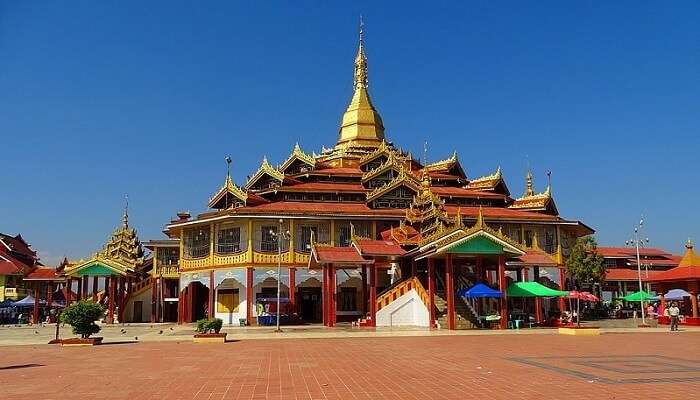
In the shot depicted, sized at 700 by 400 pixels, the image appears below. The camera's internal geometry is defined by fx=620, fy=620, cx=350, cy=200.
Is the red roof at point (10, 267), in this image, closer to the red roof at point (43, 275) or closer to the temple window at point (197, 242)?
the red roof at point (43, 275)

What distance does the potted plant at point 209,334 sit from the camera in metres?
22.5

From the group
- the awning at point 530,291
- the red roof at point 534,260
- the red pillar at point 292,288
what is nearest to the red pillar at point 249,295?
the red pillar at point 292,288

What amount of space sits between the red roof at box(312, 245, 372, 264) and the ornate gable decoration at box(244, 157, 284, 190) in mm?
9632

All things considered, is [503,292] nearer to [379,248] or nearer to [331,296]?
[379,248]

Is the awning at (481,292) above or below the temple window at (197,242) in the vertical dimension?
below

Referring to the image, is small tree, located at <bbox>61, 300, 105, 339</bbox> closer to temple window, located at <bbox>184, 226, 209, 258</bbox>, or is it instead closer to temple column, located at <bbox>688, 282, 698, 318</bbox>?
temple window, located at <bbox>184, 226, 209, 258</bbox>

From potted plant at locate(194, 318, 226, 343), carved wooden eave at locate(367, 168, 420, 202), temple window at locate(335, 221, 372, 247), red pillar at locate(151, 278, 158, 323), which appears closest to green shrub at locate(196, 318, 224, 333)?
potted plant at locate(194, 318, 226, 343)

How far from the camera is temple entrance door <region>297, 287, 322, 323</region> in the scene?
39281 mm

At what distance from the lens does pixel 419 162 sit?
50375 mm

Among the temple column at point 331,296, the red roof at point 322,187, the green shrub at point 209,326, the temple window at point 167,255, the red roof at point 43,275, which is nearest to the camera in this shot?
the green shrub at point 209,326

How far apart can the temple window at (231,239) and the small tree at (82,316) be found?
15570mm

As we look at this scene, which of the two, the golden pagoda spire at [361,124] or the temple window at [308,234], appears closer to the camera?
the temple window at [308,234]

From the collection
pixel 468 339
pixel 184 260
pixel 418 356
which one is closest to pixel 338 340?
pixel 468 339

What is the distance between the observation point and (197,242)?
40969 millimetres
